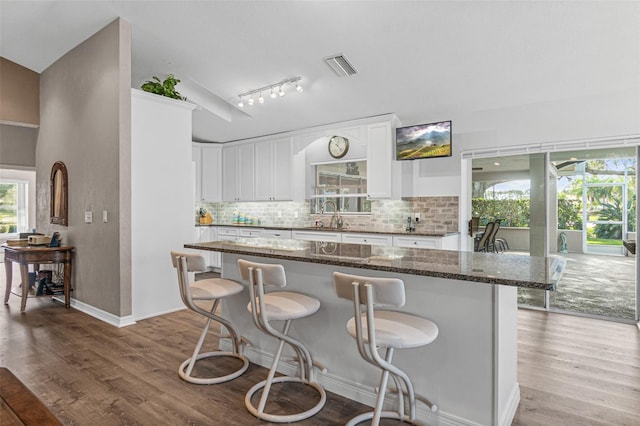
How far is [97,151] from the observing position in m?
4.11

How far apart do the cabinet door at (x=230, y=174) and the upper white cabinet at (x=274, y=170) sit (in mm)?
586

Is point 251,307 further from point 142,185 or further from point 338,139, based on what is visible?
point 338,139

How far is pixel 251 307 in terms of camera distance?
2191 millimetres

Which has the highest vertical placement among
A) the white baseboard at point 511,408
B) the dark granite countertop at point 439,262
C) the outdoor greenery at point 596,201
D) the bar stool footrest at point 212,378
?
the outdoor greenery at point 596,201

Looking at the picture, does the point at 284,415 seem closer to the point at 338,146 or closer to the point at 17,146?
the point at 338,146

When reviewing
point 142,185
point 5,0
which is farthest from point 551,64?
point 5,0

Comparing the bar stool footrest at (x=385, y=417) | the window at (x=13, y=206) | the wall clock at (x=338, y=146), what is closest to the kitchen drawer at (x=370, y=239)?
the wall clock at (x=338, y=146)

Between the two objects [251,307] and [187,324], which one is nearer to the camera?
[251,307]

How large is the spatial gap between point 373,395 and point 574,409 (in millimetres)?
1239

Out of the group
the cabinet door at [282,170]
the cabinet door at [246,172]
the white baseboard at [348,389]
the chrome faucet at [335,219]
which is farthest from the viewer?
the cabinet door at [246,172]

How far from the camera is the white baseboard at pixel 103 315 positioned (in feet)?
12.4

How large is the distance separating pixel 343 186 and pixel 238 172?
2285mm

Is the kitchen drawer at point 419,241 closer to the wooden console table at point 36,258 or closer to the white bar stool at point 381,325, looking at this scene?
the white bar stool at point 381,325

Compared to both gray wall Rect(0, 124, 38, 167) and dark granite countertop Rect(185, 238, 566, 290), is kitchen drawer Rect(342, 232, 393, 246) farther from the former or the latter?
gray wall Rect(0, 124, 38, 167)
